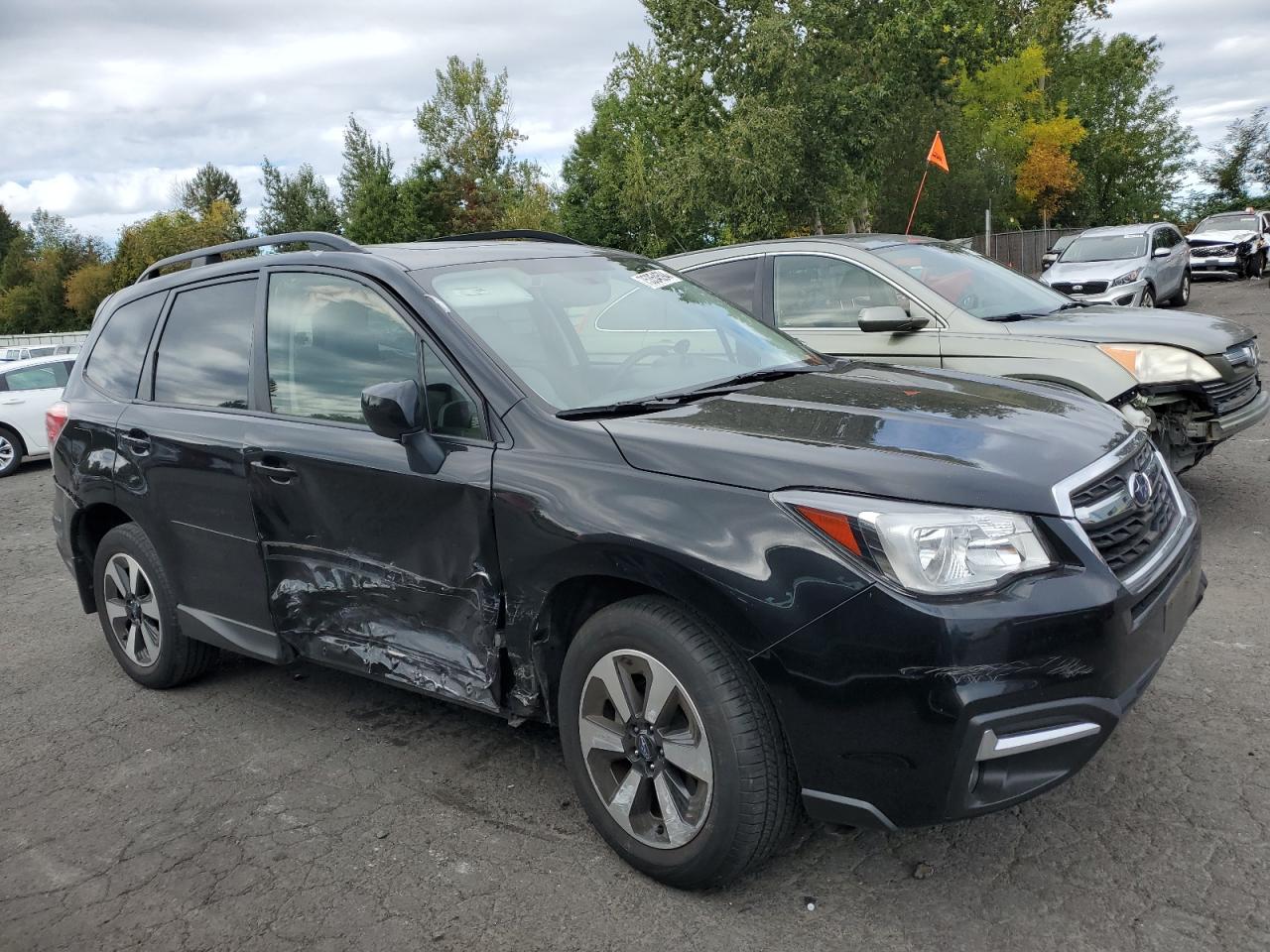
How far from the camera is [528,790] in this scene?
11.8 feet

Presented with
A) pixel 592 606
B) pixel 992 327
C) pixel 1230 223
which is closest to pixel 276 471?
pixel 592 606

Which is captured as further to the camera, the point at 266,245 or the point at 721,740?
the point at 266,245

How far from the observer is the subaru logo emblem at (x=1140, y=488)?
2.99 m

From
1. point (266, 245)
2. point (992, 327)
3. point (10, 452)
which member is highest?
point (266, 245)

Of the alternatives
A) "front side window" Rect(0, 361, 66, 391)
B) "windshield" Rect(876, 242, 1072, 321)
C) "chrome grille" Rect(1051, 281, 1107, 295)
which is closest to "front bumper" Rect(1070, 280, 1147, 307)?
"chrome grille" Rect(1051, 281, 1107, 295)

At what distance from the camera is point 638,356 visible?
145 inches

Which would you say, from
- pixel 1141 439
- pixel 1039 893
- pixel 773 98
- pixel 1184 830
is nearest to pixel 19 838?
pixel 1039 893

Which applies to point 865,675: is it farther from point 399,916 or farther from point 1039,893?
point 399,916

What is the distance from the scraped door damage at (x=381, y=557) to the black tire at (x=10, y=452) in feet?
44.8

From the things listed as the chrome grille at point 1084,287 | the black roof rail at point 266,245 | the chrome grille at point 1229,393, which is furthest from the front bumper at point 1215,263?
the black roof rail at point 266,245

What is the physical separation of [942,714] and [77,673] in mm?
4420

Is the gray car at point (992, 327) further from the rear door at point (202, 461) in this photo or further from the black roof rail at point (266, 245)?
the rear door at point (202, 461)

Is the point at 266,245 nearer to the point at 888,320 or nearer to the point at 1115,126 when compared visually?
the point at 888,320

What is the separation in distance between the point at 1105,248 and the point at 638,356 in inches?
688
